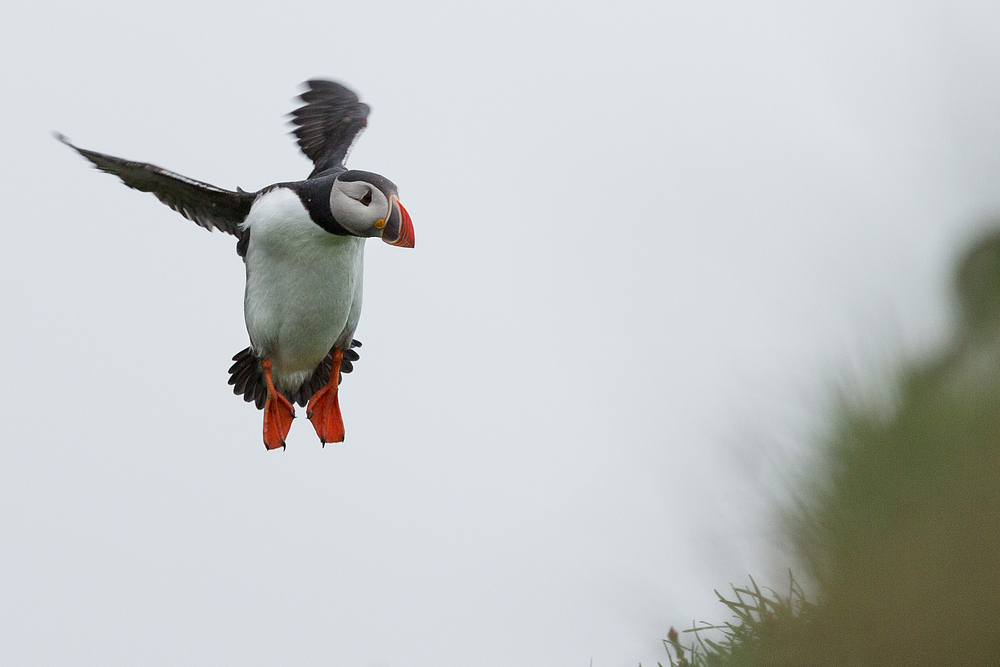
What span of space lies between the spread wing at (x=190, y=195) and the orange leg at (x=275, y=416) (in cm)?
95

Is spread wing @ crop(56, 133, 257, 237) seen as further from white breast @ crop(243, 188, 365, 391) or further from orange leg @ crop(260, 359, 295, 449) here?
orange leg @ crop(260, 359, 295, 449)

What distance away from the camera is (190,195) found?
6.52 m

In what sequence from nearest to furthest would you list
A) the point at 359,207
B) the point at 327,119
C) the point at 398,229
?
1. the point at 398,229
2. the point at 359,207
3. the point at 327,119

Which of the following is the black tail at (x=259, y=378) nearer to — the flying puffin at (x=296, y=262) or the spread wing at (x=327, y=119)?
the flying puffin at (x=296, y=262)

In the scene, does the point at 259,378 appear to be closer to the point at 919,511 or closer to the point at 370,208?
the point at 370,208

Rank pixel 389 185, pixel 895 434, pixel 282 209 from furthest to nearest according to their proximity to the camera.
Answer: pixel 282 209 → pixel 389 185 → pixel 895 434

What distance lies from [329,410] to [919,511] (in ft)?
17.2

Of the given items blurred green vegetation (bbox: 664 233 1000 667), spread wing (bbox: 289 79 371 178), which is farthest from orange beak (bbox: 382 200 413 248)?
blurred green vegetation (bbox: 664 233 1000 667)

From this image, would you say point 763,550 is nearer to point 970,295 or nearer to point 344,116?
point 970,295

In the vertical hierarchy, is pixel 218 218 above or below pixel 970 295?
above

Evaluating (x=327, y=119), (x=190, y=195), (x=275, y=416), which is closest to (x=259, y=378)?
(x=275, y=416)

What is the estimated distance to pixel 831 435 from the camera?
1740mm

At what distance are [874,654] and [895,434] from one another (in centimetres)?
36

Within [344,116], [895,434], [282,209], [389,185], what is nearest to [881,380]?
[895,434]
